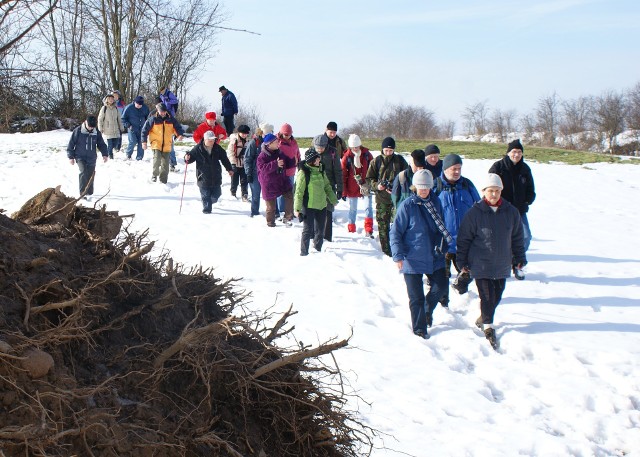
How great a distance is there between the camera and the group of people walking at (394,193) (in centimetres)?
745

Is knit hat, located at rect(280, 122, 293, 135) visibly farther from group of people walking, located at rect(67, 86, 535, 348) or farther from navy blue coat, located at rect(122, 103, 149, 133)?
navy blue coat, located at rect(122, 103, 149, 133)

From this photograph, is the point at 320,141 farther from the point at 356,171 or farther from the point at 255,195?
the point at 255,195

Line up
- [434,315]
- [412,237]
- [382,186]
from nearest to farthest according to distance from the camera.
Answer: [412,237] < [434,315] < [382,186]

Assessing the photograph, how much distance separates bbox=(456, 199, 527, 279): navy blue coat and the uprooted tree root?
13.2 feet

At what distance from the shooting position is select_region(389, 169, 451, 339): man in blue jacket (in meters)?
7.42

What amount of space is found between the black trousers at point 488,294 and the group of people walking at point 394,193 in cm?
1

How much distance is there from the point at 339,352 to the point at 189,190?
9.64 meters

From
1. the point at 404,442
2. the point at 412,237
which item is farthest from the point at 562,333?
the point at 404,442

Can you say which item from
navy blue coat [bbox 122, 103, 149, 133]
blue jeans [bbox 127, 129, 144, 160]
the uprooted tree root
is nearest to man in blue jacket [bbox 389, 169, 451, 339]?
the uprooted tree root

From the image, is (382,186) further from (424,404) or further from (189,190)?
(189,190)

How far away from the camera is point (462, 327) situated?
7992mm

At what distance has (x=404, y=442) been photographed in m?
5.22

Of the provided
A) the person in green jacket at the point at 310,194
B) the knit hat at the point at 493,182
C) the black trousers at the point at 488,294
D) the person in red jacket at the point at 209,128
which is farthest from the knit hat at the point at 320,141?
the person in red jacket at the point at 209,128

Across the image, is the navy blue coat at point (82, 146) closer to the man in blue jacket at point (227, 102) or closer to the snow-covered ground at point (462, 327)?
the snow-covered ground at point (462, 327)
